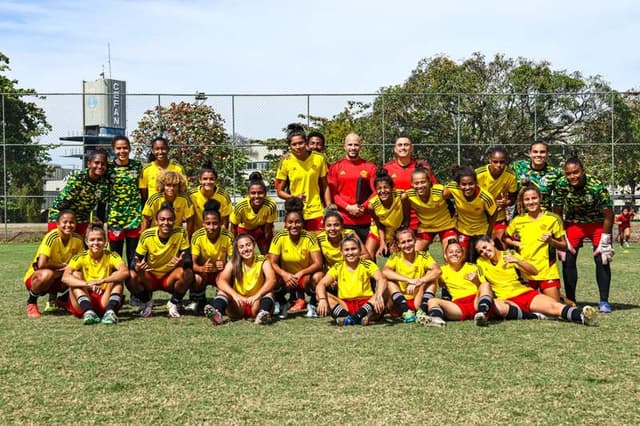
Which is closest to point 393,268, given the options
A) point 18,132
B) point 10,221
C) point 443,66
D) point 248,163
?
point 248,163

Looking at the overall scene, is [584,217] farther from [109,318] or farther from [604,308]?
[109,318]

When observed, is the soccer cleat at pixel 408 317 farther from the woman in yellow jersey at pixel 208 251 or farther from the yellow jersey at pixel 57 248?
the yellow jersey at pixel 57 248

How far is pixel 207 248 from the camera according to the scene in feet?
21.8

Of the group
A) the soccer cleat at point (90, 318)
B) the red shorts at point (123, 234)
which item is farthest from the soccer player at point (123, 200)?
the soccer cleat at point (90, 318)

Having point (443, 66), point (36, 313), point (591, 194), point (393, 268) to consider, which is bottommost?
point (36, 313)

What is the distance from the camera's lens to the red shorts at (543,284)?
242 inches

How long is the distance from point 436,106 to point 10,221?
14.1 m

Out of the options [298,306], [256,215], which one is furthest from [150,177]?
[298,306]

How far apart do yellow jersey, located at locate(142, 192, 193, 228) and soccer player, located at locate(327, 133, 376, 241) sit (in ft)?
5.04

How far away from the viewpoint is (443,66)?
2884 centimetres

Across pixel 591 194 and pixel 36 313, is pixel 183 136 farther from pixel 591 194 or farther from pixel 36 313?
pixel 591 194

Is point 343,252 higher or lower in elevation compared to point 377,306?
higher

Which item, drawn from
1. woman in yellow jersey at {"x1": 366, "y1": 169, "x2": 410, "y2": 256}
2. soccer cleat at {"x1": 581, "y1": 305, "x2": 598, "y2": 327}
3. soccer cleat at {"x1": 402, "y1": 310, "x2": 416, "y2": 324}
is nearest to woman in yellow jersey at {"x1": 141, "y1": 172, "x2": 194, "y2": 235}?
woman in yellow jersey at {"x1": 366, "y1": 169, "x2": 410, "y2": 256}

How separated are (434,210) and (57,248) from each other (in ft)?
12.2
